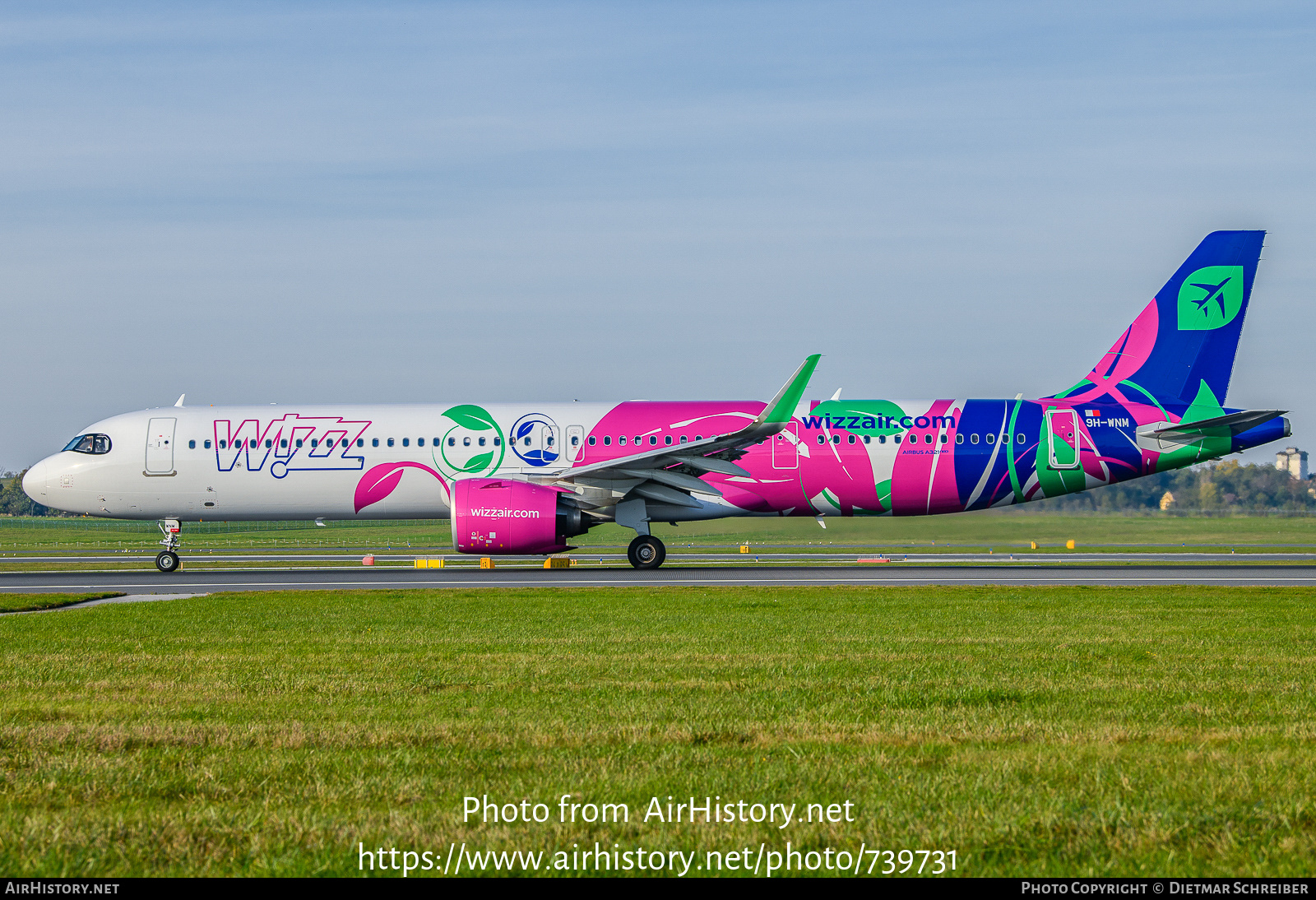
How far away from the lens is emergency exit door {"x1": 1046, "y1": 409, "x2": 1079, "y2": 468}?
26.2 m

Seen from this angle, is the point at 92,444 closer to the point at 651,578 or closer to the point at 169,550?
the point at 169,550

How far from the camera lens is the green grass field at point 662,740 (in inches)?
183

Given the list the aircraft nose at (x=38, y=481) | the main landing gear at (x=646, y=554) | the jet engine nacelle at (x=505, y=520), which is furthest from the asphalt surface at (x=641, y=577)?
the aircraft nose at (x=38, y=481)

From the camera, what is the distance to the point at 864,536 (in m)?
29.5

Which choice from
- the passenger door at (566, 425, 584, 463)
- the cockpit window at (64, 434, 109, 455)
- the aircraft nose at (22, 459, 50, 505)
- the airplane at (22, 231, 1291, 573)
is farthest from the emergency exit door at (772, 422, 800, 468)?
the aircraft nose at (22, 459, 50, 505)

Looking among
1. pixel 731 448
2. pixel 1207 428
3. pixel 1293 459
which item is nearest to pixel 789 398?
pixel 731 448

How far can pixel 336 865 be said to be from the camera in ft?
14.4

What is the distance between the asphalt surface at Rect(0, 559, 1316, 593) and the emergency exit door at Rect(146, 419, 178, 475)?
2432mm

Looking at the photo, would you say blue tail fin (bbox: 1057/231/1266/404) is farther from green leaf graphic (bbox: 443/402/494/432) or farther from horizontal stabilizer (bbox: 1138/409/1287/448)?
green leaf graphic (bbox: 443/402/494/432)

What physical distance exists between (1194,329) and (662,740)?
80.4ft

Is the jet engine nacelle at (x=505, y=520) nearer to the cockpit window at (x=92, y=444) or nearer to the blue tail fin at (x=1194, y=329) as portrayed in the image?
the cockpit window at (x=92, y=444)

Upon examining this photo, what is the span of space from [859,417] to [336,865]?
22.9 metres

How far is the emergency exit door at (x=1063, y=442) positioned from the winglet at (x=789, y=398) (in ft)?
20.2

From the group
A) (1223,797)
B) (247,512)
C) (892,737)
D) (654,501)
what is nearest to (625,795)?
(892,737)
